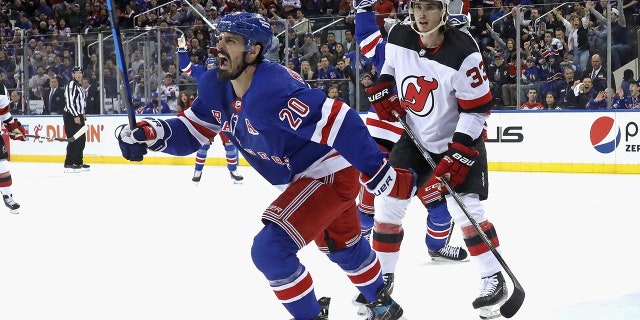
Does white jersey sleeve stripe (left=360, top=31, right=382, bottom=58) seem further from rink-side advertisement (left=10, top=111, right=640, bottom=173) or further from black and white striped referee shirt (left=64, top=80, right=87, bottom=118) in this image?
black and white striped referee shirt (left=64, top=80, right=87, bottom=118)

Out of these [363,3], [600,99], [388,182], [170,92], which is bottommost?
[170,92]

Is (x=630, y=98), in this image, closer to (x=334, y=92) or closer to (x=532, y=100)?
(x=532, y=100)

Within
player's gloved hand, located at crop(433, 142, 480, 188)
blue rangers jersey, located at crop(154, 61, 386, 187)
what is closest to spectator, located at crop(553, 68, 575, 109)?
player's gloved hand, located at crop(433, 142, 480, 188)

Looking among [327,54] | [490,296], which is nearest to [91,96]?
[327,54]

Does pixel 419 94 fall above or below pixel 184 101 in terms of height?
above

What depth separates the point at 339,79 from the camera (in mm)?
11492

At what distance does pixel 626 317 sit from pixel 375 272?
1032mm

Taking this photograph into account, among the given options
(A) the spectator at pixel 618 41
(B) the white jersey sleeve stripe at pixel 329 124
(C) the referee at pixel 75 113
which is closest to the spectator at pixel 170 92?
(C) the referee at pixel 75 113

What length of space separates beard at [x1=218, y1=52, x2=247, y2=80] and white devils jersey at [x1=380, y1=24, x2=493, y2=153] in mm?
989

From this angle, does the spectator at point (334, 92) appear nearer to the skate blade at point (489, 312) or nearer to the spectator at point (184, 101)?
the spectator at point (184, 101)

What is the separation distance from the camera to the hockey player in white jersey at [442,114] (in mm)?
3527

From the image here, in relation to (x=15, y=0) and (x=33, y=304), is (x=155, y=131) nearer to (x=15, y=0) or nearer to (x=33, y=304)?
(x=33, y=304)

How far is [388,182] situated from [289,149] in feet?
1.32

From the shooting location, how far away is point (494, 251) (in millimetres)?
3566
